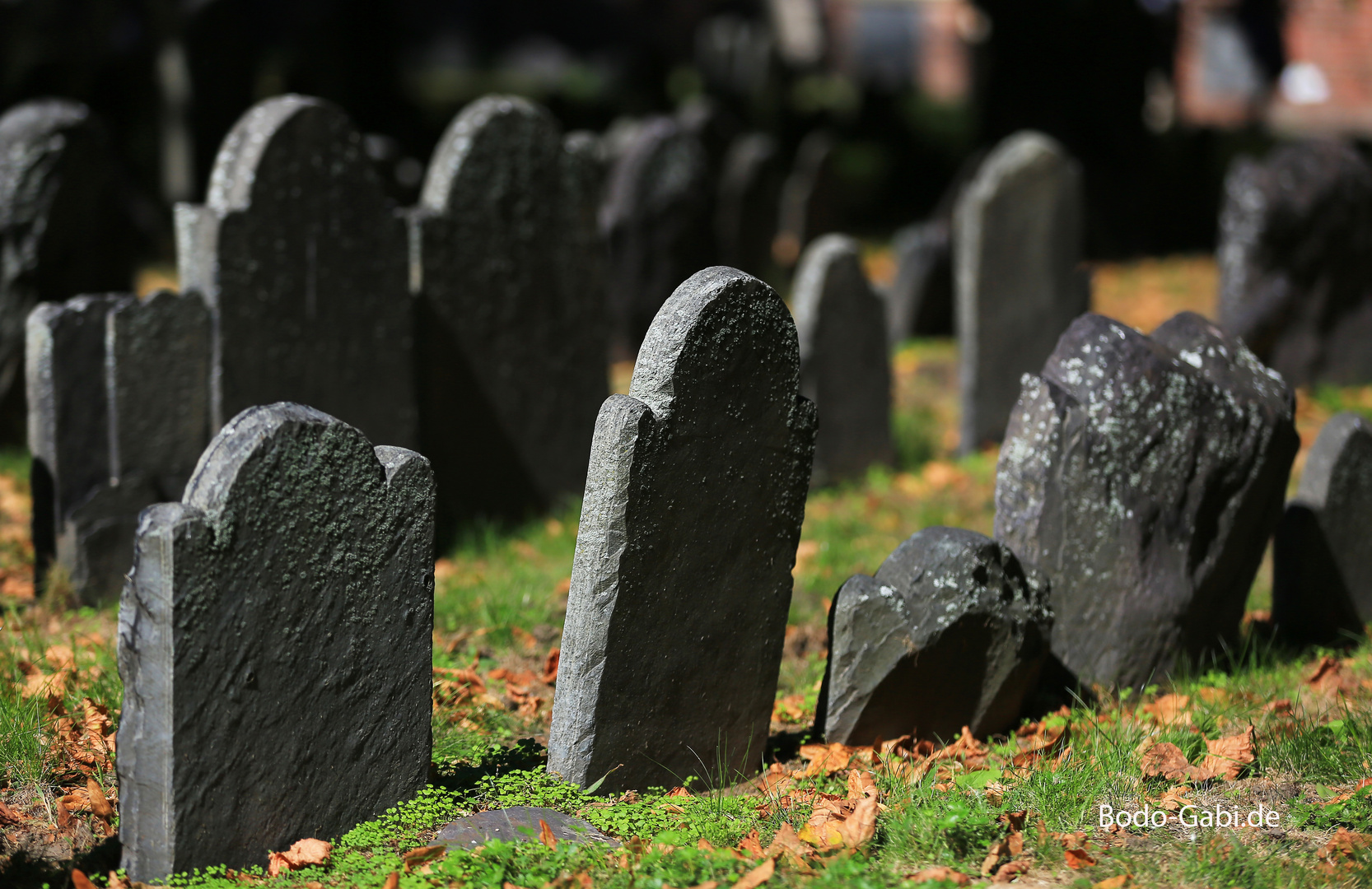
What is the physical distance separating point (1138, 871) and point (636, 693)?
1325mm

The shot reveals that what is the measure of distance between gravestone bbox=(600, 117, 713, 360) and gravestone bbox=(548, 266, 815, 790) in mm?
5556

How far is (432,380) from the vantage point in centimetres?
574

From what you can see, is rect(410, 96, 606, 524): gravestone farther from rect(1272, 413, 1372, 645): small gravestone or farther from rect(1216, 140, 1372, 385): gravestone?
rect(1216, 140, 1372, 385): gravestone

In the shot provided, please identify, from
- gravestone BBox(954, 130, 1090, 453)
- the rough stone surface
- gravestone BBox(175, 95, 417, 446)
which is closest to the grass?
the rough stone surface

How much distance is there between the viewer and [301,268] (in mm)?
5070

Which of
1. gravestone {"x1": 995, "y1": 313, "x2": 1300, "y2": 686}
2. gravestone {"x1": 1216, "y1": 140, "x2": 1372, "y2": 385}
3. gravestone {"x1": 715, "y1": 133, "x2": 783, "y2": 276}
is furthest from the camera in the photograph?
gravestone {"x1": 715, "y1": 133, "x2": 783, "y2": 276}

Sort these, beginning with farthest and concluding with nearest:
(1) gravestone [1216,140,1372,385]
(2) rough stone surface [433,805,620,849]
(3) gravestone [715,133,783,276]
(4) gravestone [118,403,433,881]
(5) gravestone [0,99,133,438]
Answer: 1. (3) gravestone [715,133,783,276]
2. (1) gravestone [1216,140,1372,385]
3. (5) gravestone [0,99,133,438]
4. (2) rough stone surface [433,805,620,849]
5. (4) gravestone [118,403,433,881]

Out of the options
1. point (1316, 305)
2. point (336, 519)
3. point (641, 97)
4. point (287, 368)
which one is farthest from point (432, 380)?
point (641, 97)

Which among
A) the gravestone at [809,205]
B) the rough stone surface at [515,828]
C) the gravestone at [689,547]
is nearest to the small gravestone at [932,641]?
the gravestone at [689,547]

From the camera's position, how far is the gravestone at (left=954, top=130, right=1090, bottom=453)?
7.11 metres

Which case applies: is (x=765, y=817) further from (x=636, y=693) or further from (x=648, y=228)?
(x=648, y=228)

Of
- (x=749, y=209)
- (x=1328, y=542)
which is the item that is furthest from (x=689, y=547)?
(x=749, y=209)

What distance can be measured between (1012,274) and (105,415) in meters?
4.84

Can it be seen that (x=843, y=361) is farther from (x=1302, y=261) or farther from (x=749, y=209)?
(x=749, y=209)
